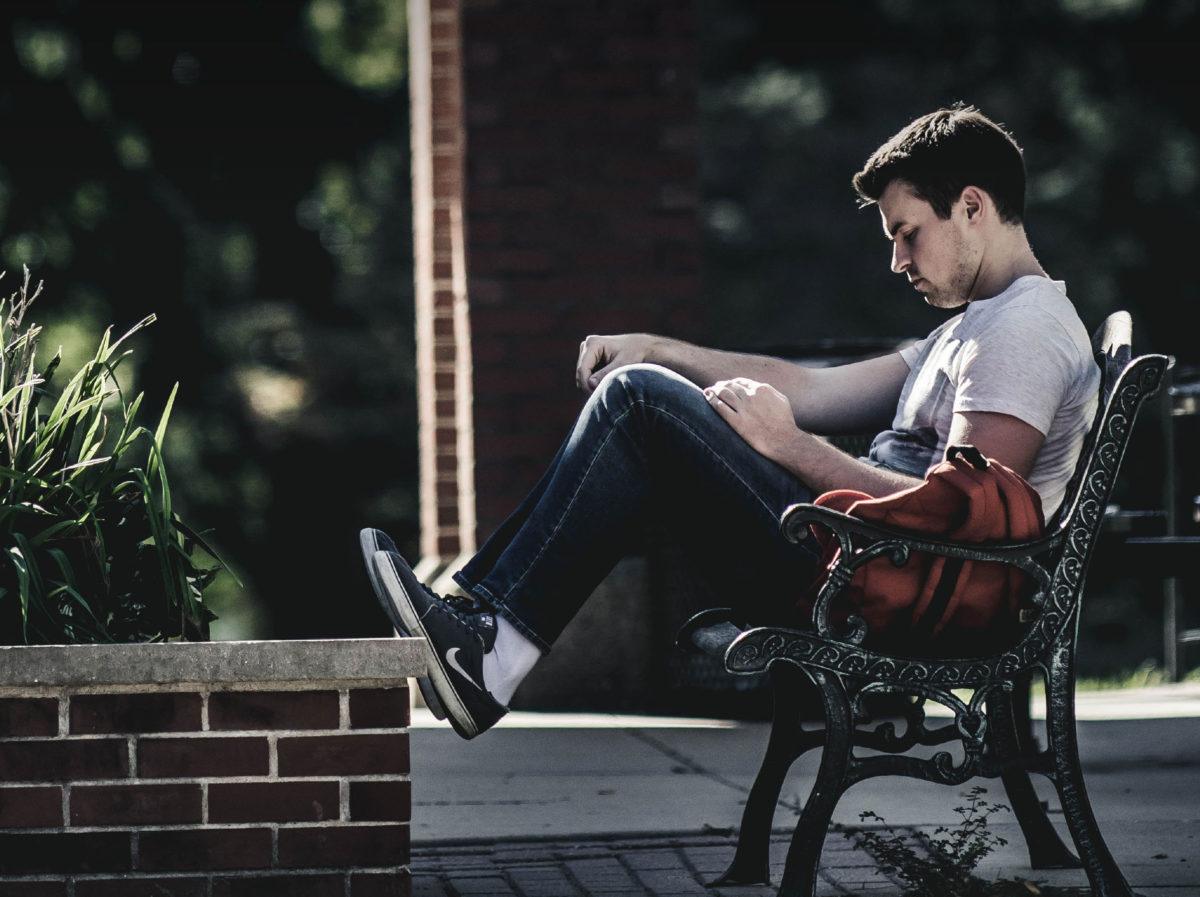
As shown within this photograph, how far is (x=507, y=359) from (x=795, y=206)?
14.6 m

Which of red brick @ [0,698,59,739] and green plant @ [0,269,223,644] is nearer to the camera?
red brick @ [0,698,59,739]

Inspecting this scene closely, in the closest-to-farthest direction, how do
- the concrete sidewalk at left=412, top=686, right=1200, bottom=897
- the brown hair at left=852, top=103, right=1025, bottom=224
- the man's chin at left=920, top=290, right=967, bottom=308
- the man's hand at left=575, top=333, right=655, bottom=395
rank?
the brown hair at left=852, top=103, right=1025, bottom=224 → the man's chin at left=920, top=290, right=967, bottom=308 → the concrete sidewalk at left=412, top=686, right=1200, bottom=897 → the man's hand at left=575, top=333, right=655, bottom=395

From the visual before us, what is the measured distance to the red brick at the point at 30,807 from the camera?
3.01 m

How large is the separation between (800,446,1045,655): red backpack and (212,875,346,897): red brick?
89cm

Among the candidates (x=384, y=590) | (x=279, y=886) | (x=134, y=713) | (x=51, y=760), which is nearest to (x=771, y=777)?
(x=384, y=590)

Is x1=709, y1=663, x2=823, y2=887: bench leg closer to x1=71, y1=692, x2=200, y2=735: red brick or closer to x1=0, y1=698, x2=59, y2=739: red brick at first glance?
x1=71, y1=692, x2=200, y2=735: red brick

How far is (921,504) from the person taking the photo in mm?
3162

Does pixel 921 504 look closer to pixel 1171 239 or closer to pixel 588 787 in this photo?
pixel 588 787

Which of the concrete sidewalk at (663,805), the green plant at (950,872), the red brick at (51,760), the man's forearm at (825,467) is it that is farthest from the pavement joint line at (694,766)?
the red brick at (51,760)

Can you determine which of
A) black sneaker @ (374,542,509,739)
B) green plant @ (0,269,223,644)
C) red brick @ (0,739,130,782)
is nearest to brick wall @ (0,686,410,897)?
red brick @ (0,739,130,782)

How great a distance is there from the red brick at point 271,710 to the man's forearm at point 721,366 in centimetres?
121

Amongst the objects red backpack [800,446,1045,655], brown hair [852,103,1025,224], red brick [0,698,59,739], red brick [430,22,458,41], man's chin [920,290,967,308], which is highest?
red brick [430,22,458,41]

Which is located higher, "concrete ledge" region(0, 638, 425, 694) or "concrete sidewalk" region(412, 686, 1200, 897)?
"concrete ledge" region(0, 638, 425, 694)

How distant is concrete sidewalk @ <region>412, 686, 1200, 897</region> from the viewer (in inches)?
148
